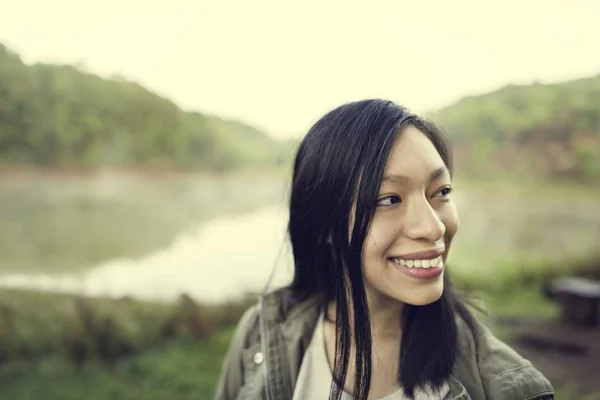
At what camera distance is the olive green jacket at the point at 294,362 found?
123 centimetres

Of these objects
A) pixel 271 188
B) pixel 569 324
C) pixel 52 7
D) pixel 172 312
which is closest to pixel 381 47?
pixel 271 188

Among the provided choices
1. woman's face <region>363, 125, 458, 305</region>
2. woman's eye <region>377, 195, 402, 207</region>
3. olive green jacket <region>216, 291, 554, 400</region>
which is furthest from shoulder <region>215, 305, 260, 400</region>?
woman's eye <region>377, 195, 402, 207</region>

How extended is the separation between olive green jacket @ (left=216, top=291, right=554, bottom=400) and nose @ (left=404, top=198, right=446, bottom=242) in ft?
1.20

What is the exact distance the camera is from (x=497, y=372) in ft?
4.09

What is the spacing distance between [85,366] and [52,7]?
5.45 feet

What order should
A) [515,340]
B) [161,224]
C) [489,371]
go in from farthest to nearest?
[515,340] < [161,224] < [489,371]

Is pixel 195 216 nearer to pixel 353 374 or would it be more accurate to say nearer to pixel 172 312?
pixel 172 312

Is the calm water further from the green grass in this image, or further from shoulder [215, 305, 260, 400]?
shoulder [215, 305, 260, 400]

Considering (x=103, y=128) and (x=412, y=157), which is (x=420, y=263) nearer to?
(x=412, y=157)

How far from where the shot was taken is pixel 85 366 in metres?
2.26

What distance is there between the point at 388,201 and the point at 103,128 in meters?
1.77

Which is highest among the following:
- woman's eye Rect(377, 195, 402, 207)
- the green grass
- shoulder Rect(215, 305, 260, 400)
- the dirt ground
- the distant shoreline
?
the distant shoreline

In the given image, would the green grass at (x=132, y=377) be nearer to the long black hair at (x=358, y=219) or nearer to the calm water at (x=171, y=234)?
the calm water at (x=171, y=234)

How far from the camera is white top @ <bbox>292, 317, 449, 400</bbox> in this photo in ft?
4.20
